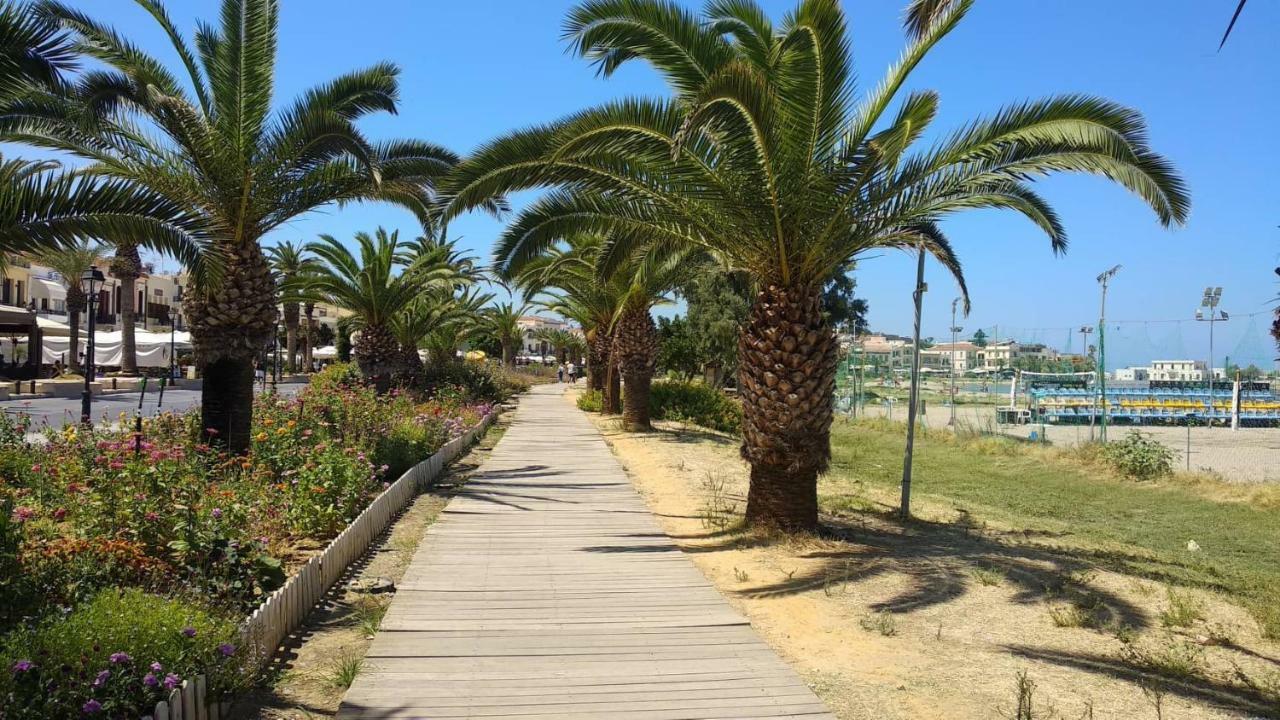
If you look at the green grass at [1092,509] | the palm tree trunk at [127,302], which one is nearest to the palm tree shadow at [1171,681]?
the green grass at [1092,509]

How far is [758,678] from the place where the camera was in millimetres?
4750

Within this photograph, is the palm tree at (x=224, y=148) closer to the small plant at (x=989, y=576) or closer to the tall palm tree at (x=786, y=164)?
the tall palm tree at (x=786, y=164)

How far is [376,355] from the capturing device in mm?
19109

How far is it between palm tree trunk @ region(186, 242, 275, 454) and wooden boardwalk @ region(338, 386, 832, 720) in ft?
9.87

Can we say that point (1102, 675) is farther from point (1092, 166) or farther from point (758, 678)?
point (1092, 166)

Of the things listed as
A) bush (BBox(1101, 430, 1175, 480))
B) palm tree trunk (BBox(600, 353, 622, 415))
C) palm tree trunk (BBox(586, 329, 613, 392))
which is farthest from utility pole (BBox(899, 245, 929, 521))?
palm tree trunk (BBox(600, 353, 622, 415))

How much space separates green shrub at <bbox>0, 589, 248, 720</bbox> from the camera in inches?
127

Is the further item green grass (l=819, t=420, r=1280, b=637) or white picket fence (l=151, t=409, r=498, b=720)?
green grass (l=819, t=420, r=1280, b=637)

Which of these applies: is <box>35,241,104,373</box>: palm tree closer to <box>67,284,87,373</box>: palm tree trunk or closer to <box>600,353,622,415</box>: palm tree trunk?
<box>67,284,87,373</box>: palm tree trunk

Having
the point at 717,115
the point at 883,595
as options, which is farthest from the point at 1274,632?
the point at 717,115

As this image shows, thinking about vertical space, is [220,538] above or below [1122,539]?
above

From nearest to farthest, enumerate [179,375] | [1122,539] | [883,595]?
[883,595] < [1122,539] < [179,375]

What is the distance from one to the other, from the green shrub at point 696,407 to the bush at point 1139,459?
349 inches

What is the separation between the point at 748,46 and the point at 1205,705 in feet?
21.4
